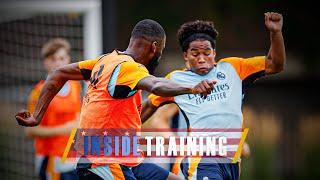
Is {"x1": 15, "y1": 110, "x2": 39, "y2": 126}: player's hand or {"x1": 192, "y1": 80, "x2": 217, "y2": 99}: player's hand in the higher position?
{"x1": 192, "y1": 80, "x2": 217, "y2": 99}: player's hand

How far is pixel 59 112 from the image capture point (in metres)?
10.6

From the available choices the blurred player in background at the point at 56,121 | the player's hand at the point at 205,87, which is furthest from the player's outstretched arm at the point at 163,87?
the blurred player in background at the point at 56,121

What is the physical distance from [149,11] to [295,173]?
97.8 inches

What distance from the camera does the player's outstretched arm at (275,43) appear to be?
26.5ft

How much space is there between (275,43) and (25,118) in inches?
61.0

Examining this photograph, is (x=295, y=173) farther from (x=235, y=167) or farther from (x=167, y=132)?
(x=235, y=167)

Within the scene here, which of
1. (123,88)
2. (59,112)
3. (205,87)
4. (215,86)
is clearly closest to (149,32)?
(123,88)

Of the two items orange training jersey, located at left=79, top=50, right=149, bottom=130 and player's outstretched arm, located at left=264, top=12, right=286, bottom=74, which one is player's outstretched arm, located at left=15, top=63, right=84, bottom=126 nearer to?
orange training jersey, located at left=79, top=50, right=149, bottom=130

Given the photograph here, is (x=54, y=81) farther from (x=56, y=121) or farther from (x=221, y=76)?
(x=56, y=121)

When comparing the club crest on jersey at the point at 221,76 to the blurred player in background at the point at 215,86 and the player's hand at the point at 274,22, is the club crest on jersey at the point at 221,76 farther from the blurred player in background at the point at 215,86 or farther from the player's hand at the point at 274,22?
the player's hand at the point at 274,22

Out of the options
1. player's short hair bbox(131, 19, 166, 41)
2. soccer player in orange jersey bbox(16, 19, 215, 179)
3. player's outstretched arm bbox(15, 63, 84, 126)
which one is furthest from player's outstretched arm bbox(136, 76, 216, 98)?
player's outstretched arm bbox(15, 63, 84, 126)

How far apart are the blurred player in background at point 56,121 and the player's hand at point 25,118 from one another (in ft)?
7.59

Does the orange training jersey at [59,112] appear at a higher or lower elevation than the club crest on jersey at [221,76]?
lower

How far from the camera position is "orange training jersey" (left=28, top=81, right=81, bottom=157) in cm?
1056
